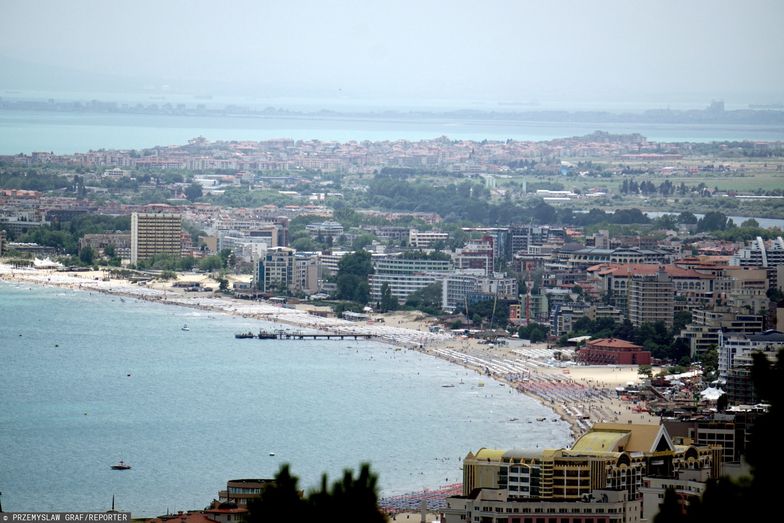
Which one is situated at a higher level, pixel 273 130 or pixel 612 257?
pixel 612 257

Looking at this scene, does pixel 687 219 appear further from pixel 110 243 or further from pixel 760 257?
pixel 110 243

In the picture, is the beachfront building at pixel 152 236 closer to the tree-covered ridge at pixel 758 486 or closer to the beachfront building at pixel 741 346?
the beachfront building at pixel 741 346

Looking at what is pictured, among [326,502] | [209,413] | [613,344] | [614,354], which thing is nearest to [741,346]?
[614,354]

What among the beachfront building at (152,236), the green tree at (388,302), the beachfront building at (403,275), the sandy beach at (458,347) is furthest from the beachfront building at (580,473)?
the beachfront building at (152,236)

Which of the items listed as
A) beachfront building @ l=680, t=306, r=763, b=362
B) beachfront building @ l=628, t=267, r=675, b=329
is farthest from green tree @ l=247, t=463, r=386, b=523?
beachfront building @ l=628, t=267, r=675, b=329

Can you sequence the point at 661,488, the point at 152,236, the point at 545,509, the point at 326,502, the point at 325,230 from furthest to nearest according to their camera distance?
the point at 325,230 < the point at 152,236 < the point at 661,488 < the point at 545,509 < the point at 326,502

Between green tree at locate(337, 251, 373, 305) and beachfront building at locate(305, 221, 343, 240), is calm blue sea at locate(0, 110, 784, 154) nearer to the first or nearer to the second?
beachfront building at locate(305, 221, 343, 240)

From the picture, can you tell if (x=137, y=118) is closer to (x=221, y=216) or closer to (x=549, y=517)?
(x=221, y=216)

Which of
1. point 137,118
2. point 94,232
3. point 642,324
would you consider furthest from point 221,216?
point 137,118
